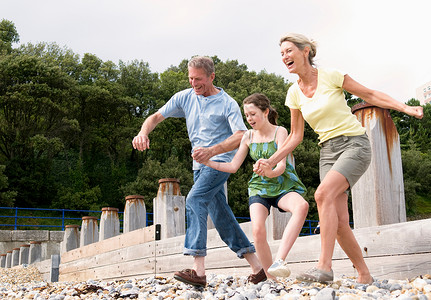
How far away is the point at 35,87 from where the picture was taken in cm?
3184

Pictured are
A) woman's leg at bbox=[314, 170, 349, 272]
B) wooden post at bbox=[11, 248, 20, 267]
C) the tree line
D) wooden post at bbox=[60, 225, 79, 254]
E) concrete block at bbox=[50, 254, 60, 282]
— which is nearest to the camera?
woman's leg at bbox=[314, 170, 349, 272]

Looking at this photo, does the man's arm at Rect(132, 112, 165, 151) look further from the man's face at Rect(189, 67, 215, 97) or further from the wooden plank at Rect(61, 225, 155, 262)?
the wooden plank at Rect(61, 225, 155, 262)

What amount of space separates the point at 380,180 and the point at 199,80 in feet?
5.51

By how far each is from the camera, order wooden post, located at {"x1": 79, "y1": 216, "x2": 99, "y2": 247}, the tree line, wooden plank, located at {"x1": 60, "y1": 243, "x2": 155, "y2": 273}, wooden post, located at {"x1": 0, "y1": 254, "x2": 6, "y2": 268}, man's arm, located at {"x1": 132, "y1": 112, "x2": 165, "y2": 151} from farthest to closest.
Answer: the tree line, wooden post, located at {"x1": 0, "y1": 254, "x2": 6, "y2": 268}, wooden post, located at {"x1": 79, "y1": 216, "x2": 99, "y2": 247}, wooden plank, located at {"x1": 60, "y1": 243, "x2": 155, "y2": 273}, man's arm, located at {"x1": 132, "y1": 112, "x2": 165, "y2": 151}

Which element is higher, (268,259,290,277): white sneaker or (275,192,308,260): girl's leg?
(275,192,308,260): girl's leg

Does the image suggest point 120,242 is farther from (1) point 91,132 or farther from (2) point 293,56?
(1) point 91,132

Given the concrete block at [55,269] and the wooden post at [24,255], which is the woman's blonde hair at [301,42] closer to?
the concrete block at [55,269]

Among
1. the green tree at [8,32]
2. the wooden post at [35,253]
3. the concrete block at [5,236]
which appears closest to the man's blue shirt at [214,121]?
the wooden post at [35,253]

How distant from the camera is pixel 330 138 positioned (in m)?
3.45

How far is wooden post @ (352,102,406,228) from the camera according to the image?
3.63 m

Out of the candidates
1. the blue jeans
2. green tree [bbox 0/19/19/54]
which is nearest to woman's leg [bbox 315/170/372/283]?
the blue jeans

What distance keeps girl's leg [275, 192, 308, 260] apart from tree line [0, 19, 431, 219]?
23912 millimetres

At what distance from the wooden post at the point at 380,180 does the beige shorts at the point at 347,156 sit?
383 millimetres

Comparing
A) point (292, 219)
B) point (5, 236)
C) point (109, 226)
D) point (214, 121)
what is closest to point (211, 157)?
point (214, 121)
